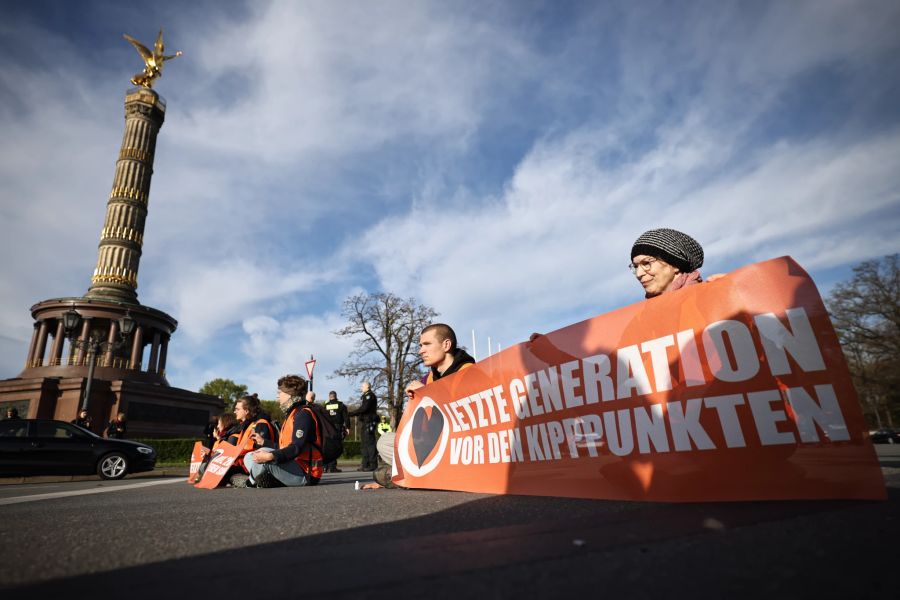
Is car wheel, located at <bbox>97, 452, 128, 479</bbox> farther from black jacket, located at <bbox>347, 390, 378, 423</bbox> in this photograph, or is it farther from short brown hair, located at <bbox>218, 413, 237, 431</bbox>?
black jacket, located at <bbox>347, 390, 378, 423</bbox>

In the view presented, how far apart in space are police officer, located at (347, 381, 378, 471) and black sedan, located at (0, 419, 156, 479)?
4720mm

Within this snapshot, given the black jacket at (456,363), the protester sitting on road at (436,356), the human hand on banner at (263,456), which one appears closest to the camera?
the black jacket at (456,363)

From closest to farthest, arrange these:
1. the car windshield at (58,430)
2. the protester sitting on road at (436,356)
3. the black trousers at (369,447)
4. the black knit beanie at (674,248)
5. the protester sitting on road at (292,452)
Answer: the black knit beanie at (674,248) < the protester sitting on road at (436,356) < the protester sitting on road at (292,452) < the car windshield at (58,430) < the black trousers at (369,447)

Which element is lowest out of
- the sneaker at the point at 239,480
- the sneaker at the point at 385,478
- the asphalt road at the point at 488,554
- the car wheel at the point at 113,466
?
the asphalt road at the point at 488,554

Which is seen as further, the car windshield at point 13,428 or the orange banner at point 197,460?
the car windshield at point 13,428

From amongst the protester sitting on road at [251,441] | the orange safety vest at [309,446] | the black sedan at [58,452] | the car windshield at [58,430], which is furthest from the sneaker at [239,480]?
the car windshield at [58,430]

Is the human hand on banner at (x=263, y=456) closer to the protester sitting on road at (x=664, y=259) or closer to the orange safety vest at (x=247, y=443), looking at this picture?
the orange safety vest at (x=247, y=443)

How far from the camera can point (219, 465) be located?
6051 millimetres

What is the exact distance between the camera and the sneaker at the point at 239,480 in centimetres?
591

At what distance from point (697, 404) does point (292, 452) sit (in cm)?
446

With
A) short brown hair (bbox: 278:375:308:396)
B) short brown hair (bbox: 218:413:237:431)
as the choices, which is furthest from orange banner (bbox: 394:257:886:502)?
short brown hair (bbox: 218:413:237:431)

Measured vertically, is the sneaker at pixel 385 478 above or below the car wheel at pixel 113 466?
below

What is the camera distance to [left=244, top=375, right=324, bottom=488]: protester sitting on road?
5531 mm

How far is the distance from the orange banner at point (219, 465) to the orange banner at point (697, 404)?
12.2 ft
